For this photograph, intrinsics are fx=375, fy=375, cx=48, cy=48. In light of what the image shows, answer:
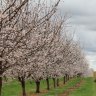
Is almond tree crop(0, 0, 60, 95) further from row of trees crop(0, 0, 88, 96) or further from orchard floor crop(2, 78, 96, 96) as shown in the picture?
orchard floor crop(2, 78, 96, 96)

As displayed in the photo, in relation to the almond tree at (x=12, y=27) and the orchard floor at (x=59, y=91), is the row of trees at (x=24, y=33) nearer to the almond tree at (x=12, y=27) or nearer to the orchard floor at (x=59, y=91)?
the almond tree at (x=12, y=27)

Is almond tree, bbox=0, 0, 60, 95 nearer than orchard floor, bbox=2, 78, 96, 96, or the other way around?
almond tree, bbox=0, 0, 60, 95

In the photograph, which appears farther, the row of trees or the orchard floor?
the orchard floor

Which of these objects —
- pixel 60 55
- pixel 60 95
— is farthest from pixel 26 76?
pixel 60 95

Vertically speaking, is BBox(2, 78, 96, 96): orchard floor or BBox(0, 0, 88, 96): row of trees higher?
BBox(0, 0, 88, 96): row of trees

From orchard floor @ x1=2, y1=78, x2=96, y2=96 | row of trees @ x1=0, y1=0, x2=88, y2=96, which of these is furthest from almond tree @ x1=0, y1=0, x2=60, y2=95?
orchard floor @ x1=2, y1=78, x2=96, y2=96

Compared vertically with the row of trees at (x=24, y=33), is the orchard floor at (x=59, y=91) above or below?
below

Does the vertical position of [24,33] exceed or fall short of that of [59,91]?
it exceeds it

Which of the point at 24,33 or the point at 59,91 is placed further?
the point at 59,91

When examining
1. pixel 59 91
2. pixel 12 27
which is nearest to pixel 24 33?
pixel 12 27

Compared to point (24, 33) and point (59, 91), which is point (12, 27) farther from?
point (59, 91)

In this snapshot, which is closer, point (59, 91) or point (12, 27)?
point (12, 27)

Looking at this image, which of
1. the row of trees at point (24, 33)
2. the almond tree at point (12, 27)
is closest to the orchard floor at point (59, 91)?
the row of trees at point (24, 33)

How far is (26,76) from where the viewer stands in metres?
35.0
